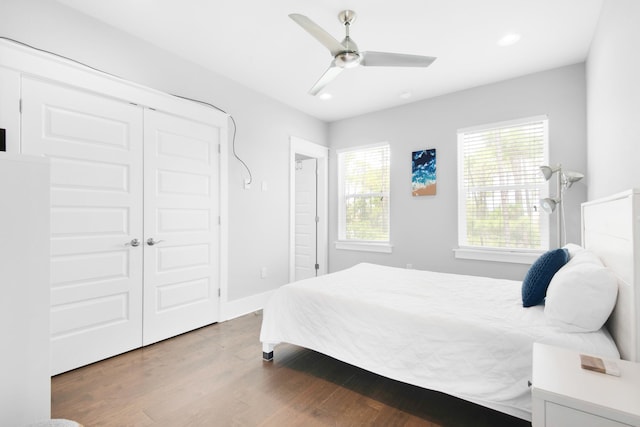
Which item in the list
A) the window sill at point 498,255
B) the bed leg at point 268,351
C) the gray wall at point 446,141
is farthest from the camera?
the window sill at point 498,255

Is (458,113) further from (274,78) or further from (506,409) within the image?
(506,409)

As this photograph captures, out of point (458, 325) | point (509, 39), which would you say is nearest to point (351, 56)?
point (509, 39)

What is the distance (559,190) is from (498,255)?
93 cm

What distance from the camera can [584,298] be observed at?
145cm

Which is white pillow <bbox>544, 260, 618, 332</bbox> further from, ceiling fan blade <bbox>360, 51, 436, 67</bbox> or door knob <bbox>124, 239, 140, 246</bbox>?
door knob <bbox>124, 239, 140, 246</bbox>

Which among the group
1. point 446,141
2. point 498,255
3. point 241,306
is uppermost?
point 446,141

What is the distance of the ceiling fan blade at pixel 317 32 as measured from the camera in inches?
72.1

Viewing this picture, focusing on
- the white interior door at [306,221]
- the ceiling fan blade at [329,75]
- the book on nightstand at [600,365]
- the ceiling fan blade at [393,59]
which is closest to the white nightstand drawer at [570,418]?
the book on nightstand at [600,365]

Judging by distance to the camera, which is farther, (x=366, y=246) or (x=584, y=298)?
(x=366, y=246)

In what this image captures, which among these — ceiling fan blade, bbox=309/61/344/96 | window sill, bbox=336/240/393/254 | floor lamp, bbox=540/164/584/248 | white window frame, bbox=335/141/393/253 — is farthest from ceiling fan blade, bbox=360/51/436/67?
window sill, bbox=336/240/393/254

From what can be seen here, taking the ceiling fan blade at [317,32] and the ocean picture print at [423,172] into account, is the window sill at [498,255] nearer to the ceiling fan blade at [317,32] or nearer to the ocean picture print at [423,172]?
the ocean picture print at [423,172]

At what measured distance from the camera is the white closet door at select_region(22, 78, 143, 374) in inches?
87.3

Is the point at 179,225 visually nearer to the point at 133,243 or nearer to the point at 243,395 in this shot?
the point at 133,243

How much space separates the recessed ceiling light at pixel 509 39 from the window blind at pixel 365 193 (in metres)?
1.94
